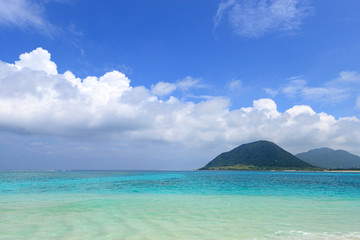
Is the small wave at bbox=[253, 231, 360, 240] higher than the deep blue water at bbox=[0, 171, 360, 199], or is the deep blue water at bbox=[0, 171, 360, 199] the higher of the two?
the small wave at bbox=[253, 231, 360, 240]

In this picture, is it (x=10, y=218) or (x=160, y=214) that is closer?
(x=10, y=218)

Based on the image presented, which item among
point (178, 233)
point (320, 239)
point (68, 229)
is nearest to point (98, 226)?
point (68, 229)

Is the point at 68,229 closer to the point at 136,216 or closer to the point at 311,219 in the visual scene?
the point at 136,216

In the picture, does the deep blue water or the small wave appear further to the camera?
the deep blue water

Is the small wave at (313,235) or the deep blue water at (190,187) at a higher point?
the small wave at (313,235)

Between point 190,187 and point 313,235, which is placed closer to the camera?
point 313,235

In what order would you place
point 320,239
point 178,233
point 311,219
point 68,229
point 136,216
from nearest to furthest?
point 320,239, point 178,233, point 68,229, point 311,219, point 136,216

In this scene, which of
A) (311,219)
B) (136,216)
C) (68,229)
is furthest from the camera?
(136,216)

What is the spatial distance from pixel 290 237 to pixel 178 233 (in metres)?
5.05

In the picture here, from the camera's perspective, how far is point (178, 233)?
1102 centimetres

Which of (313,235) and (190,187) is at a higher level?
(313,235)

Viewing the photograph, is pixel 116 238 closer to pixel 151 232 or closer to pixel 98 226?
pixel 151 232

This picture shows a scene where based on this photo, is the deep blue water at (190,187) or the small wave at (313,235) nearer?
the small wave at (313,235)

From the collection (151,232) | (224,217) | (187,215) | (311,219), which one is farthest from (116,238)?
(311,219)
